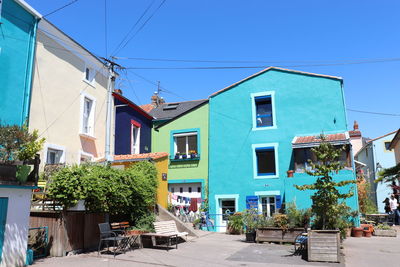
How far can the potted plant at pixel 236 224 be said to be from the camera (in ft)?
52.0

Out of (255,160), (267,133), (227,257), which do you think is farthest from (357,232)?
(227,257)

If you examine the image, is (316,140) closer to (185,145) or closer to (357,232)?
(357,232)

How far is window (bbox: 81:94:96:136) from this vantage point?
1575 centimetres

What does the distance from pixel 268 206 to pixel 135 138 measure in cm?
873

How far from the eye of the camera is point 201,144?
64.1 feet

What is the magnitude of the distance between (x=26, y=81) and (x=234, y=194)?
11.5 metres

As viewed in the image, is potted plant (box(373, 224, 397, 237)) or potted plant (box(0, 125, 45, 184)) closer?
potted plant (box(0, 125, 45, 184))

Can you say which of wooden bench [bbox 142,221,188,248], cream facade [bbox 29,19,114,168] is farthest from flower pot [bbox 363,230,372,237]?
cream facade [bbox 29,19,114,168]

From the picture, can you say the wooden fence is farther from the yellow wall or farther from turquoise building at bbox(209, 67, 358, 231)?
turquoise building at bbox(209, 67, 358, 231)

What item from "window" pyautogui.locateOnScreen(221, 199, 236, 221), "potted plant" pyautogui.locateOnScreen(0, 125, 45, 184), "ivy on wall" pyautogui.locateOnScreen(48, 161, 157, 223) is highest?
"potted plant" pyautogui.locateOnScreen(0, 125, 45, 184)

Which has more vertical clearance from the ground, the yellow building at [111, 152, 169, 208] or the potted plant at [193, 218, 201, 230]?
the yellow building at [111, 152, 169, 208]

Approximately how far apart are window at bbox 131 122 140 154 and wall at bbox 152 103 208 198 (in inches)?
59.3

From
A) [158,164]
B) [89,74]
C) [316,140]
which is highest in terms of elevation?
[89,74]

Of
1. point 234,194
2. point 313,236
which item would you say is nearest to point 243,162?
point 234,194
